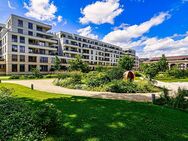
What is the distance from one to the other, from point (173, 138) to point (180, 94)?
19.7 feet

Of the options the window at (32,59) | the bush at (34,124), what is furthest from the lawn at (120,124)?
the window at (32,59)

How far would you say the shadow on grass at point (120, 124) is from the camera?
537 centimetres

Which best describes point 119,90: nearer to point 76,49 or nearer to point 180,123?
point 180,123

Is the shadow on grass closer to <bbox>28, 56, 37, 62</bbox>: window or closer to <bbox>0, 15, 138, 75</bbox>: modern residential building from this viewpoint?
<bbox>0, 15, 138, 75</bbox>: modern residential building

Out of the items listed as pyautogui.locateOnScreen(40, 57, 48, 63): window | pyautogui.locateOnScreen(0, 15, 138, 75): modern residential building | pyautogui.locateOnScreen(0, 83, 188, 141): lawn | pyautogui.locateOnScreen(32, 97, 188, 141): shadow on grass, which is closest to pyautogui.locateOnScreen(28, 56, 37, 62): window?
pyautogui.locateOnScreen(0, 15, 138, 75): modern residential building

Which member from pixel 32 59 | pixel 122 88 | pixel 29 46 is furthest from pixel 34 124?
pixel 32 59

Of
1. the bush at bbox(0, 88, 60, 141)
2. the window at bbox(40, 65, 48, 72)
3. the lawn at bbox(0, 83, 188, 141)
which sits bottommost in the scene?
the lawn at bbox(0, 83, 188, 141)

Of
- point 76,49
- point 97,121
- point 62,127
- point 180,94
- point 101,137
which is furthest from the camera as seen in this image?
point 76,49

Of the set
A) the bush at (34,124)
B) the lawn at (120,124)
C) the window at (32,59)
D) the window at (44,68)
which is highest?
the window at (32,59)

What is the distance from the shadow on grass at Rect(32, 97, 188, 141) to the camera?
5367 mm

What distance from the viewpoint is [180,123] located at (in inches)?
266

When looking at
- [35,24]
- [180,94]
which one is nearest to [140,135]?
[180,94]

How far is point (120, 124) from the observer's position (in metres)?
6.34

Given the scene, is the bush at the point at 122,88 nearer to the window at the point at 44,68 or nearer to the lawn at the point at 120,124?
the lawn at the point at 120,124
